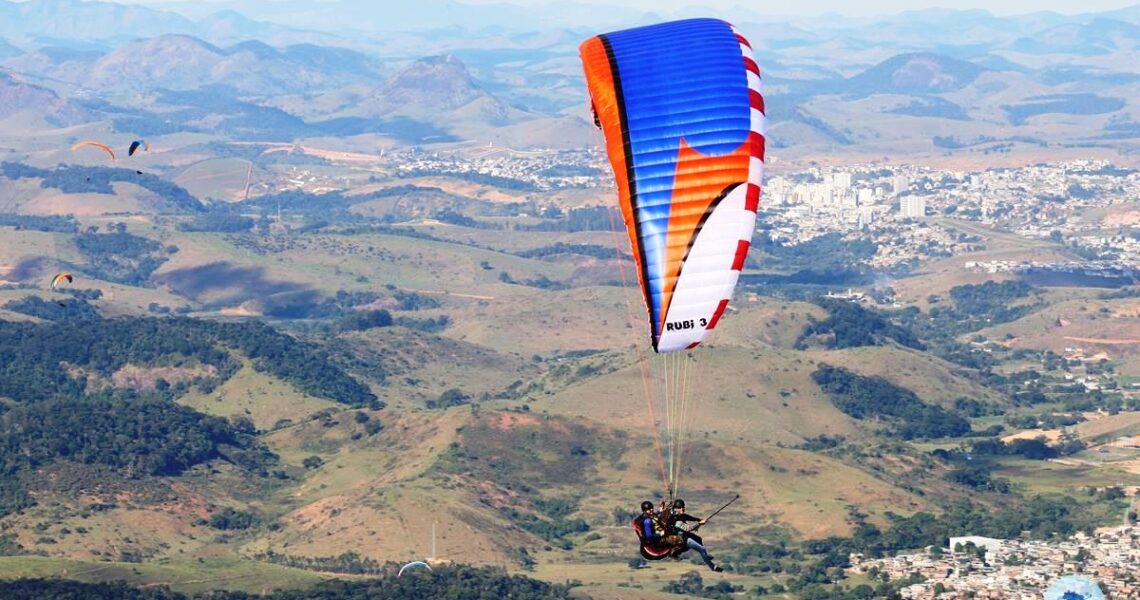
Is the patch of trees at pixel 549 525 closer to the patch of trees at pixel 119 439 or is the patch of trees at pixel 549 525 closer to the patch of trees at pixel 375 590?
the patch of trees at pixel 375 590

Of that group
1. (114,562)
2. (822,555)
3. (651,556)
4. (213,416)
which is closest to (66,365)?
(213,416)

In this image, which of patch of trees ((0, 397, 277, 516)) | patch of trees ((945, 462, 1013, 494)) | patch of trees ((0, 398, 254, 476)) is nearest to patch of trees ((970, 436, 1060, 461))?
patch of trees ((945, 462, 1013, 494))

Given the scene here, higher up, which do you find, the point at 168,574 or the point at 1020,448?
the point at 168,574

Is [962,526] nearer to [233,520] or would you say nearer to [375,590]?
[375,590]

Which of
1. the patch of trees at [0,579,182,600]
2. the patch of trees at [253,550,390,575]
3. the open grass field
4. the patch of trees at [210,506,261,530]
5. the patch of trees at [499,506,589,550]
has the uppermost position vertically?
the patch of trees at [0,579,182,600]

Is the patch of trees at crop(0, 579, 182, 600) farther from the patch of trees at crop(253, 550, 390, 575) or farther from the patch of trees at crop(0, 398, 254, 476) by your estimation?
the patch of trees at crop(0, 398, 254, 476)

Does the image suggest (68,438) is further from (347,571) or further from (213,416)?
(347,571)

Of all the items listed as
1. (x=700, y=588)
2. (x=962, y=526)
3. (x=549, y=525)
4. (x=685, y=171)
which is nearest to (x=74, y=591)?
(x=700, y=588)
